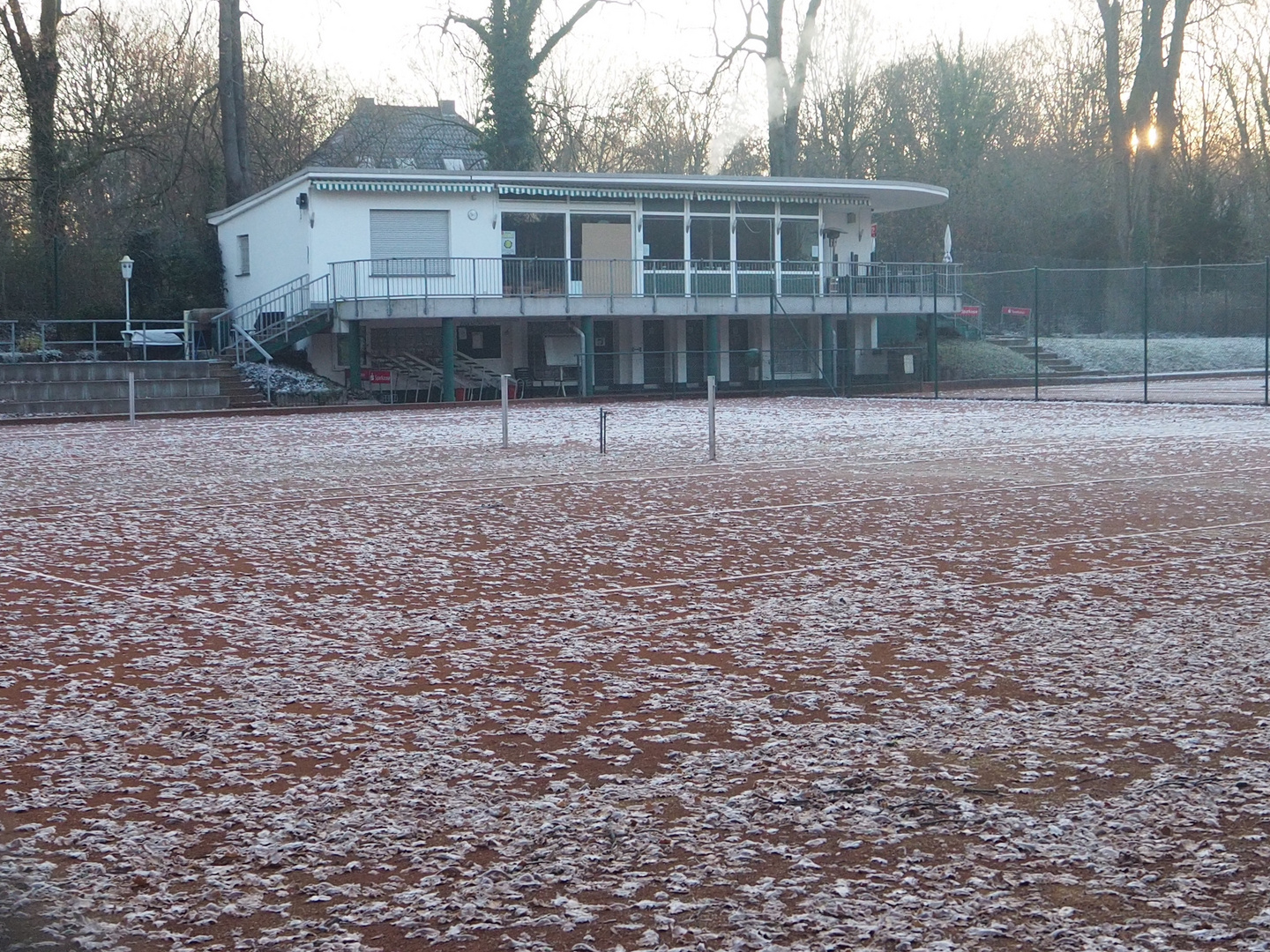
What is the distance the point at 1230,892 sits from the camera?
4.34m

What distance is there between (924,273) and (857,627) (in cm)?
3458

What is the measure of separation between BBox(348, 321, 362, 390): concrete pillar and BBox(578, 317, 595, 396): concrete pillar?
5.34 metres

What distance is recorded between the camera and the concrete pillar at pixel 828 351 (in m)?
37.7

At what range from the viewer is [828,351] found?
125 feet

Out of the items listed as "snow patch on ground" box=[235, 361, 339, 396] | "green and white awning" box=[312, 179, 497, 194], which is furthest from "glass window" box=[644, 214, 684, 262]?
"snow patch on ground" box=[235, 361, 339, 396]

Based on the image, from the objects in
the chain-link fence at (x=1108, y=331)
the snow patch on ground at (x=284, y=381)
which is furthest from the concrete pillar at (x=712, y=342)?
the snow patch on ground at (x=284, y=381)

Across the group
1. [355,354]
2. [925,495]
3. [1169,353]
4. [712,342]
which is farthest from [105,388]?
[1169,353]

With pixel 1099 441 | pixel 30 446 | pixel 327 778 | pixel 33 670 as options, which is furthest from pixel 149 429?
pixel 327 778

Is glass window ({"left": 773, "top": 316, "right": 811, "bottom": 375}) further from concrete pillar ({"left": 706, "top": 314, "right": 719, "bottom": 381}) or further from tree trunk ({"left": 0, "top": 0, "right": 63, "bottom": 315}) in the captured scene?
tree trunk ({"left": 0, "top": 0, "right": 63, "bottom": 315})

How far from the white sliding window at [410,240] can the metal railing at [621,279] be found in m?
0.05

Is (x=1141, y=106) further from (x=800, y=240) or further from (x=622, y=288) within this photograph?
(x=622, y=288)

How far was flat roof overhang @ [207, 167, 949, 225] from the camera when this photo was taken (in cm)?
3619

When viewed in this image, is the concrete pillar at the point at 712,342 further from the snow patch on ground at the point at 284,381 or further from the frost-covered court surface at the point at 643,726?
the frost-covered court surface at the point at 643,726

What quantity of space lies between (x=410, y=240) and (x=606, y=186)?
5.34m
